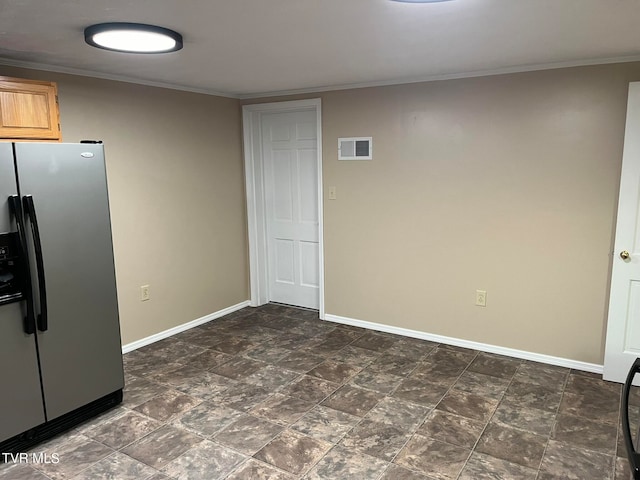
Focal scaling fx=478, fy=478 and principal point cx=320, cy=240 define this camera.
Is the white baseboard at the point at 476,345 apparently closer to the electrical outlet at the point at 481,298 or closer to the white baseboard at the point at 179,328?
the electrical outlet at the point at 481,298

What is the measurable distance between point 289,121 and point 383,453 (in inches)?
129

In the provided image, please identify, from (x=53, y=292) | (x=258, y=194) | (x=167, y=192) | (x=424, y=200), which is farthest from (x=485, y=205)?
(x=53, y=292)

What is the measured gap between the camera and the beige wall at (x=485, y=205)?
331cm

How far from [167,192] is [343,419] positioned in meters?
2.42

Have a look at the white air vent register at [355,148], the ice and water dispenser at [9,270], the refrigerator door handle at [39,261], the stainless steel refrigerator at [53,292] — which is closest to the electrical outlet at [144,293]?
the stainless steel refrigerator at [53,292]

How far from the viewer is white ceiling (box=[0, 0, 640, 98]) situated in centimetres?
198

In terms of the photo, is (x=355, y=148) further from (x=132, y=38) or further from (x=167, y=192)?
(x=132, y=38)

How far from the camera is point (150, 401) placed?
3117mm

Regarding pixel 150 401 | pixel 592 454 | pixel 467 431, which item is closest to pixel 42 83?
pixel 150 401

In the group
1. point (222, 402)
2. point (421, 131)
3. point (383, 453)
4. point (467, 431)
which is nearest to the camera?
point (383, 453)

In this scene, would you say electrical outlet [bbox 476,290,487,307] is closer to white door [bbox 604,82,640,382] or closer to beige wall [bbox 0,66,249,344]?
white door [bbox 604,82,640,382]

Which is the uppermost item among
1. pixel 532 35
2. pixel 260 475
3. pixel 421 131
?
pixel 532 35

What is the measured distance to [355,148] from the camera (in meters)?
4.23

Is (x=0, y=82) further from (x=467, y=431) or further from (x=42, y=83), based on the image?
(x=467, y=431)
